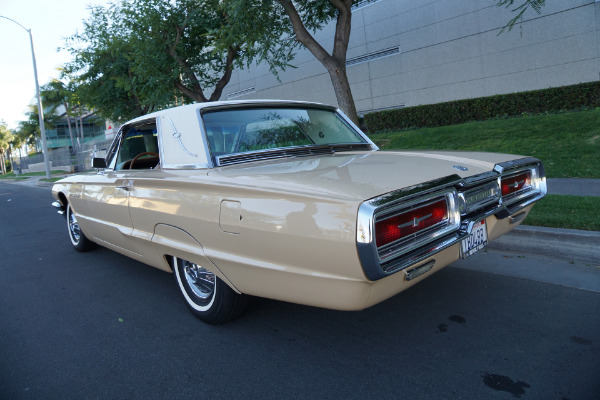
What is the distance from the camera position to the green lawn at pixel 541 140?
835 cm

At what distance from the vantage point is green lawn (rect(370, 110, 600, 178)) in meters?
8.35

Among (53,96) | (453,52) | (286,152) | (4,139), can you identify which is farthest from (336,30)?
(4,139)

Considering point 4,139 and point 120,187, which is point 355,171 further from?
point 4,139

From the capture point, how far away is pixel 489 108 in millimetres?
14242

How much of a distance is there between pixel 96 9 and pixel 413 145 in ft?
45.7

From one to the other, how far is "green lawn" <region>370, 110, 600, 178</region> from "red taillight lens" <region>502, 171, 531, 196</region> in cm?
513

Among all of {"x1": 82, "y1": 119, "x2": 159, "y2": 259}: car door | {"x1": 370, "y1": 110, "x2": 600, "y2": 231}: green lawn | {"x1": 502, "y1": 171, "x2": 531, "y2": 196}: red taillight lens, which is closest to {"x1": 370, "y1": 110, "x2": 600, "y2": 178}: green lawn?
{"x1": 370, "y1": 110, "x2": 600, "y2": 231}: green lawn

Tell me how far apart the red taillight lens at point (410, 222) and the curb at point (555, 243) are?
2.42 meters

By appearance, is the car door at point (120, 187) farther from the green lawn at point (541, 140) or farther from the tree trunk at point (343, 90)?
the green lawn at point (541, 140)

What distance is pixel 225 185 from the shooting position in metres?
2.65

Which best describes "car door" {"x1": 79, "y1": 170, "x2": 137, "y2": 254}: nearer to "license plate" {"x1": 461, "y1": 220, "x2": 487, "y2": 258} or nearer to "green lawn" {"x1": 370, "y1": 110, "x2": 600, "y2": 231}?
"license plate" {"x1": 461, "y1": 220, "x2": 487, "y2": 258}

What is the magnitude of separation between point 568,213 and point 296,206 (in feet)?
13.7

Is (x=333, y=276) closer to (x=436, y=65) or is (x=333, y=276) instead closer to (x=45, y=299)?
(x=45, y=299)

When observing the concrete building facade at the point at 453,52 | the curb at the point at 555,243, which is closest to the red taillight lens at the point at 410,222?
the curb at the point at 555,243
